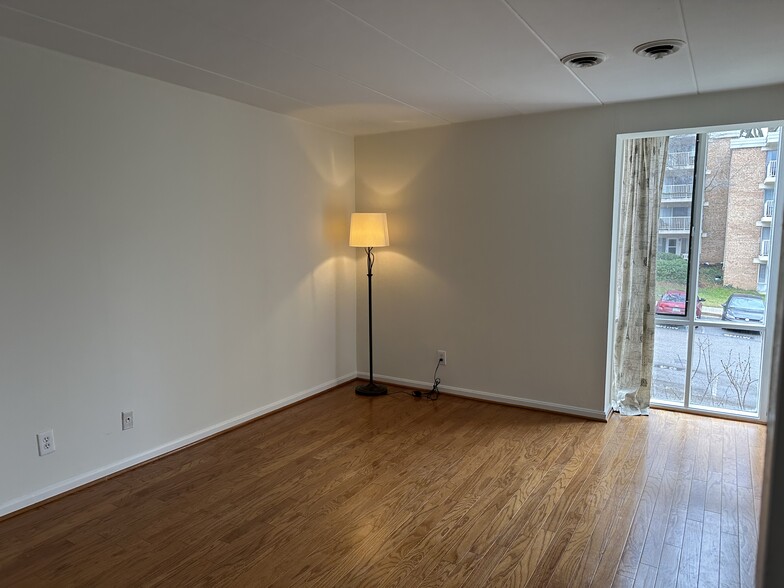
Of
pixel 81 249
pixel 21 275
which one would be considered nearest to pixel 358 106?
pixel 81 249

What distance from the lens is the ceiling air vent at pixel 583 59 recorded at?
2.65m

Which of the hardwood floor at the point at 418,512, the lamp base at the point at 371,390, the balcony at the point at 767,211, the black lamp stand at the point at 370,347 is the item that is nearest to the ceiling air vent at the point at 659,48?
the balcony at the point at 767,211

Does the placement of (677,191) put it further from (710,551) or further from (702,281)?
(710,551)

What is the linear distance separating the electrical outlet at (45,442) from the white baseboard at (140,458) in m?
0.20

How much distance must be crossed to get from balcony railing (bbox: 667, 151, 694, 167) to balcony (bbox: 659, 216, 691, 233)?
395 millimetres

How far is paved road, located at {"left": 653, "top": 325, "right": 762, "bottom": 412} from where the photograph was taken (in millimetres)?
3953

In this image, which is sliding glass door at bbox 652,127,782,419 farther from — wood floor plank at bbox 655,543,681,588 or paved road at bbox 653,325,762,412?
wood floor plank at bbox 655,543,681,588

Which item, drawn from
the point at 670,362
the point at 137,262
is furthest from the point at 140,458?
the point at 670,362

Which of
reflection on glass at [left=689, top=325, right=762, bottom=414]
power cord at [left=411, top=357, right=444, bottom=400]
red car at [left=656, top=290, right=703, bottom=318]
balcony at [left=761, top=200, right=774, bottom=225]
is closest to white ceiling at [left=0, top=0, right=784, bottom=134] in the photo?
balcony at [left=761, top=200, right=774, bottom=225]

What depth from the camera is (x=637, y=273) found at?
4.13 metres

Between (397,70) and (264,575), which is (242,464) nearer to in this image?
(264,575)

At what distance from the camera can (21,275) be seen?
262 centimetres

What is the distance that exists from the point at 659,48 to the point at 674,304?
2238 millimetres

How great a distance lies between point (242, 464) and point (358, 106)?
8.27 feet
